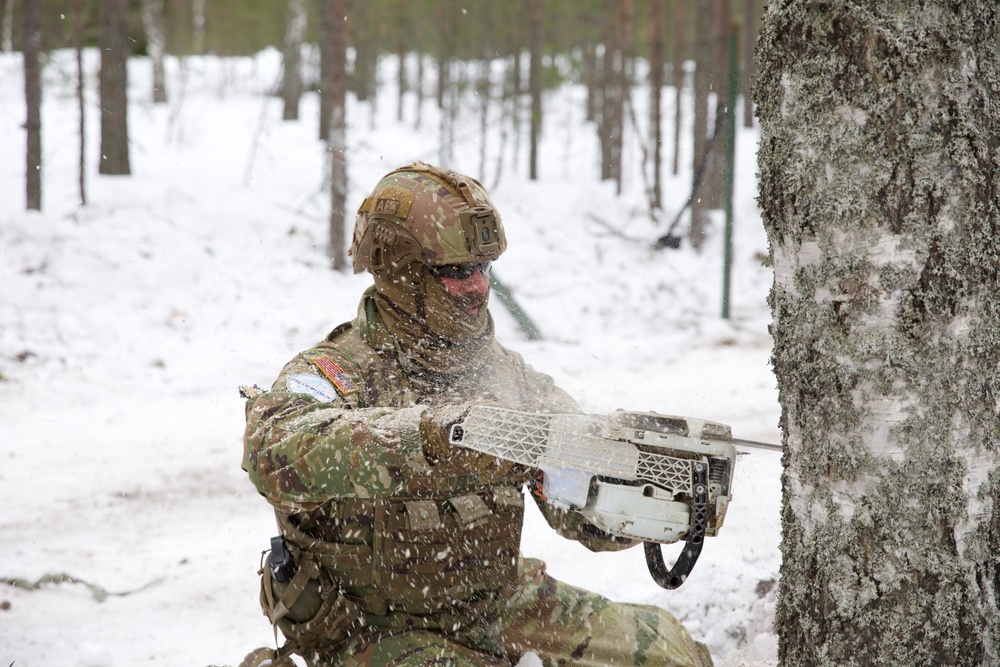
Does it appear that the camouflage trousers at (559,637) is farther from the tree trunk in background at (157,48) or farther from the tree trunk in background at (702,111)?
the tree trunk in background at (157,48)

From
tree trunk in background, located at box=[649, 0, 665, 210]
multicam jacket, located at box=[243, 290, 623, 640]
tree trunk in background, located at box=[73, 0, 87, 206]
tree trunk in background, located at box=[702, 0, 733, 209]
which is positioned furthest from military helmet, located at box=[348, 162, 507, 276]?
tree trunk in background, located at box=[649, 0, 665, 210]

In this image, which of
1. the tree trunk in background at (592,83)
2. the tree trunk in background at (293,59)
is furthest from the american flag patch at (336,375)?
the tree trunk in background at (592,83)

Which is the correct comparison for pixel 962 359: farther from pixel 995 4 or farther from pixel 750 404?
pixel 750 404

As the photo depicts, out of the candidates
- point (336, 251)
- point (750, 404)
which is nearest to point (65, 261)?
point (336, 251)

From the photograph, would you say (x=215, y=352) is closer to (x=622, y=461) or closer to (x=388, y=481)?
(x=388, y=481)

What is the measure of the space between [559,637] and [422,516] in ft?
2.10

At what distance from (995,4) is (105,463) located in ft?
18.8

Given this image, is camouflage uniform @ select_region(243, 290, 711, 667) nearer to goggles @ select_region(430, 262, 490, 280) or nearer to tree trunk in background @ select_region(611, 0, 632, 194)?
goggles @ select_region(430, 262, 490, 280)

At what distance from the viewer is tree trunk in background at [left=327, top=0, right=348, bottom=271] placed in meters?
9.99

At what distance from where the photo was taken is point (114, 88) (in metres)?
11.2

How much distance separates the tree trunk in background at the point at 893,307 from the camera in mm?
1525

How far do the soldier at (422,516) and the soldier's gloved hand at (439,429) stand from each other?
26 cm

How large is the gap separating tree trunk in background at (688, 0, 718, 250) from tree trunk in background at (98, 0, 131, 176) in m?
7.64

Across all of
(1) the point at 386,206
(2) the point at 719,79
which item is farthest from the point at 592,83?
(1) the point at 386,206
